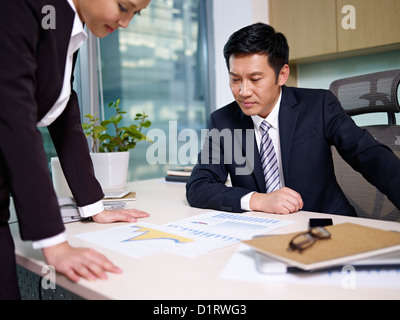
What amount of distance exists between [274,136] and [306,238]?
93 centimetres

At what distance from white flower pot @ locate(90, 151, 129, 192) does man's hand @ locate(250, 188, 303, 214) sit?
0.62m

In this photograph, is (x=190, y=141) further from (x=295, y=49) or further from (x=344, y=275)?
(x=344, y=275)

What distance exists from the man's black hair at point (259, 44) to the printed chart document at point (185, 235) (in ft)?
2.36

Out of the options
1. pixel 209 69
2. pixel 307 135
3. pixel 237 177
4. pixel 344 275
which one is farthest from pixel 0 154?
pixel 209 69

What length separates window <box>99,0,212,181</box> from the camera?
108 inches

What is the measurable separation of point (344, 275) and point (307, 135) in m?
0.91

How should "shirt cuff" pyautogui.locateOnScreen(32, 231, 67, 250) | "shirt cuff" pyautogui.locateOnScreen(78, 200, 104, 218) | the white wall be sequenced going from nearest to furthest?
"shirt cuff" pyautogui.locateOnScreen(32, 231, 67, 250) < "shirt cuff" pyautogui.locateOnScreen(78, 200, 104, 218) < the white wall

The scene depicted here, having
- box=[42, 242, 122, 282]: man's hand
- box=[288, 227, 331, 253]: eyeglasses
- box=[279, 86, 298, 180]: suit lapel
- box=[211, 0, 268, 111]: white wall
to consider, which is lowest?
box=[42, 242, 122, 282]: man's hand

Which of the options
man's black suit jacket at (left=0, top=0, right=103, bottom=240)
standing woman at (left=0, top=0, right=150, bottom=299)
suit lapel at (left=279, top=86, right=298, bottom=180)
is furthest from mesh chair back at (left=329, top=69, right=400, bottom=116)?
man's black suit jacket at (left=0, top=0, right=103, bottom=240)

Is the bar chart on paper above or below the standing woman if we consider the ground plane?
below

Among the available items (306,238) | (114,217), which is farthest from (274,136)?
(306,238)

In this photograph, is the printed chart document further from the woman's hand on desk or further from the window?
the window

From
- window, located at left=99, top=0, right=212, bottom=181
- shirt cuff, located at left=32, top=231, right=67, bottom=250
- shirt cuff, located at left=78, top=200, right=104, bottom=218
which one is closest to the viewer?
shirt cuff, located at left=32, top=231, right=67, bottom=250

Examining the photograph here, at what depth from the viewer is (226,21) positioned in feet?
11.0
